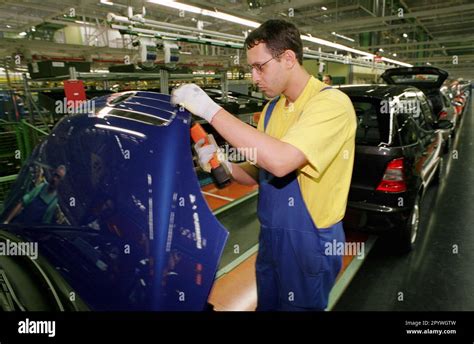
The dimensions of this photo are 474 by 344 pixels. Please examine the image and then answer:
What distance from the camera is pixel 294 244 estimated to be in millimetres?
1351

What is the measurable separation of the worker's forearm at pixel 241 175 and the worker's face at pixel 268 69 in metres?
0.46

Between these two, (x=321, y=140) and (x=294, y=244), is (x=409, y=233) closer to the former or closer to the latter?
(x=294, y=244)

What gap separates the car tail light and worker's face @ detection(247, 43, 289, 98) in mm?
1705

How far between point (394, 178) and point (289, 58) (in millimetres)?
1826

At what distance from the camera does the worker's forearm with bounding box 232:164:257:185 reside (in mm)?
1627

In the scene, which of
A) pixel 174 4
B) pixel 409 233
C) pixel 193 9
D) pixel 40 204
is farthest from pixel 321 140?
pixel 193 9

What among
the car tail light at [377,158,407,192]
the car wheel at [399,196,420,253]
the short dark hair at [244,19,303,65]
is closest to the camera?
the short dark hair at [244,19,303,65]

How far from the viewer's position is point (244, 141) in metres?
1.06

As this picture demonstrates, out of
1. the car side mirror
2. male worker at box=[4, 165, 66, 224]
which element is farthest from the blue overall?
the car side mirror

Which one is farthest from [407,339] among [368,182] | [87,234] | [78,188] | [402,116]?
[402,116]

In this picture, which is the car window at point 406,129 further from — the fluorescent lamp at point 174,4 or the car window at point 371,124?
the fluorescent lamp at point 174,4

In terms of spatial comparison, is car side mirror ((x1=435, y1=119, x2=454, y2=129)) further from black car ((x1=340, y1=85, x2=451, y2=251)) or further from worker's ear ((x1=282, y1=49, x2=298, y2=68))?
worker's ear ((x1=282, y1=49, x2=298, y2=68))

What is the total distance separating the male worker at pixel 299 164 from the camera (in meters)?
1.12

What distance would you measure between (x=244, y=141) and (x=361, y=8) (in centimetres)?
942
